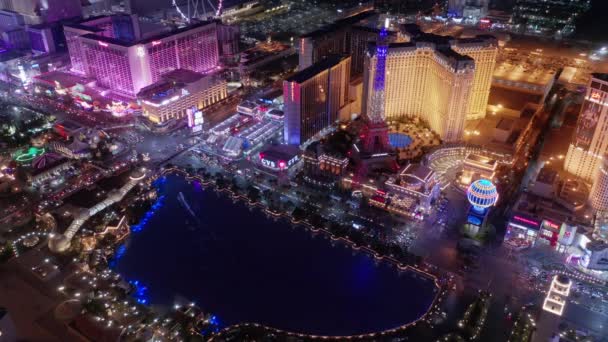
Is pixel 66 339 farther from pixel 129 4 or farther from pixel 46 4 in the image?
pixel 129 4

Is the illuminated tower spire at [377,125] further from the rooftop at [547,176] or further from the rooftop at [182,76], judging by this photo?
the rooftop at [182,76]

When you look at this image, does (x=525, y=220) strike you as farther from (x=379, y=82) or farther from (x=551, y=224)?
(x=379, y=82)

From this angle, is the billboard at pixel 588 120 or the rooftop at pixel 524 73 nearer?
the billboard at pixel 588 120

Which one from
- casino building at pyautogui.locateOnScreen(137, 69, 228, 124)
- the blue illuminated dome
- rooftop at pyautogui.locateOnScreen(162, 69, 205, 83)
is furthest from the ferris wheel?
the blue illuminated dome

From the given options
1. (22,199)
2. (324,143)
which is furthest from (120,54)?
Answer: (324,143)

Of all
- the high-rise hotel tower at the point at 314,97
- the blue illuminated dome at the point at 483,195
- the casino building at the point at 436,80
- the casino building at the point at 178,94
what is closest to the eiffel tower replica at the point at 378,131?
the casino building at the point at 436,80

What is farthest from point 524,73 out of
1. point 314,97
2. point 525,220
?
point 525,220
